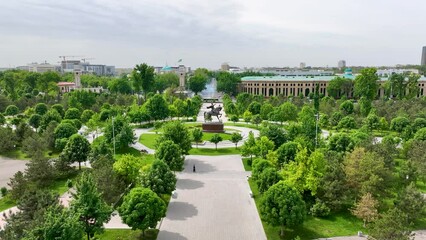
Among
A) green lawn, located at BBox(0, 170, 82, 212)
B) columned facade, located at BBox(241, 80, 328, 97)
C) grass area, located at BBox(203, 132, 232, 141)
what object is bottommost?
green lawn, located at BBox(0, 170, 82, 212)

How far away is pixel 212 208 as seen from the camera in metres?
23.2

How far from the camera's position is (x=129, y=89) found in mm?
102250

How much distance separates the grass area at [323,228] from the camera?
19516 millimetres

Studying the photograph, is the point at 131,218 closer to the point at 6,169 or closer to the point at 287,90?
the point at 6,169

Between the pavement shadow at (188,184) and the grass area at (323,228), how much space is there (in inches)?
329

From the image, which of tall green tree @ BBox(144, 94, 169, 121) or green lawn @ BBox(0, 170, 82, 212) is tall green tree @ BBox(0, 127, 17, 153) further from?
tall green tree @ BBox(144, 94, 169, 121)

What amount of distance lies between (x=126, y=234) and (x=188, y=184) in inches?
371

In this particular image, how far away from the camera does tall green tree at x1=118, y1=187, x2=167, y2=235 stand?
17625 millimetres

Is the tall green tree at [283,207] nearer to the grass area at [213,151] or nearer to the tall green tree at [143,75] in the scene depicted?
the grass area at [213,151]

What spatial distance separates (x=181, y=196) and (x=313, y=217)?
10.2 metres

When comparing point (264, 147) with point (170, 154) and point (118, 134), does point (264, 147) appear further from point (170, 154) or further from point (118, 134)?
point (118, 134)

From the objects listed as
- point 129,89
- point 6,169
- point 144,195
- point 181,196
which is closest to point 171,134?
point 181,196

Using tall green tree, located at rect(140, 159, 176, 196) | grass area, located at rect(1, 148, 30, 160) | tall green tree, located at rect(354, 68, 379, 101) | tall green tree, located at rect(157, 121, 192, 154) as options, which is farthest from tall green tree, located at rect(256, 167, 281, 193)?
tall green tree, located at rect(354, 68, 379, 101)

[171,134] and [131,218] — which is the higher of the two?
[171,134]
